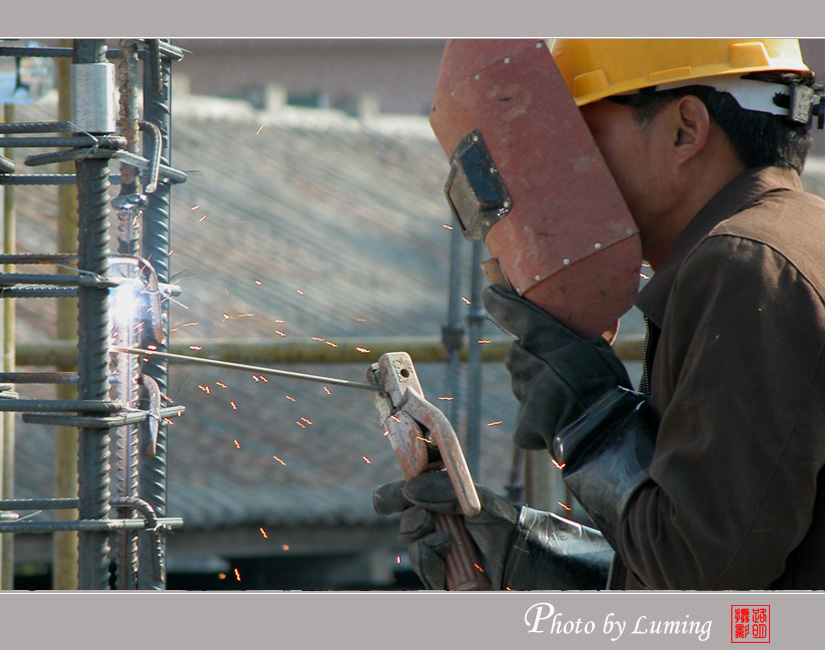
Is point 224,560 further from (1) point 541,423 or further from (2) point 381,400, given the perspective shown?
(1) point 541,423

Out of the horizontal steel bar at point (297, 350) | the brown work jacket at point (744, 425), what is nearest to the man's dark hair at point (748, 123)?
the brown work jacket at point (744, 425)

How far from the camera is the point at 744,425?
1415 mm

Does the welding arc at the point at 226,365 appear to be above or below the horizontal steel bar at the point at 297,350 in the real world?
above

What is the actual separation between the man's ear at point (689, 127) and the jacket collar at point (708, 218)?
0.08 metres

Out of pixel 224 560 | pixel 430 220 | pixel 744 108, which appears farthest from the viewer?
pixel 430 220

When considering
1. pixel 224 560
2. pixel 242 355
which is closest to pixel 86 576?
pixel 242 355

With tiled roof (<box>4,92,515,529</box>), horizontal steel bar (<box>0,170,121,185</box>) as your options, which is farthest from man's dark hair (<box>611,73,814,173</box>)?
tiled roof (<box>4,92,515,529</box>)

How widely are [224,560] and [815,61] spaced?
5133 millimetres

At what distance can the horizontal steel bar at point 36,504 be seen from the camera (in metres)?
1.88

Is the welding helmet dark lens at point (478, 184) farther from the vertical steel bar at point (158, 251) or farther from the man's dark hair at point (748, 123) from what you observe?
the vertical steel bar at point (158, 251)

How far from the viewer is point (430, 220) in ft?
34.2

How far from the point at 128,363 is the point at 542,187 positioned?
857 mm

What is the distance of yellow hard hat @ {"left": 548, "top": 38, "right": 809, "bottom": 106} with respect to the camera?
1714mm

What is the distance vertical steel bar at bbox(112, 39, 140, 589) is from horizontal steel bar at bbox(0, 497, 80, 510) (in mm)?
95
